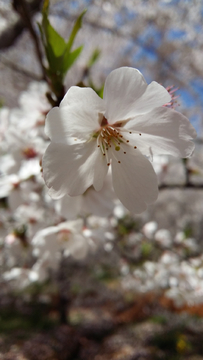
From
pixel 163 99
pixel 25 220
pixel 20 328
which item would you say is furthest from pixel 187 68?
pixel 20 328

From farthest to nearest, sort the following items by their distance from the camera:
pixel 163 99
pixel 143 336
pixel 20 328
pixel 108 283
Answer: pixel 108 283 < pixel 143 336 < pixel 20 328 < pixel 163 99

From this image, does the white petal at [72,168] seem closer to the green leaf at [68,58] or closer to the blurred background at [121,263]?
the green leaf at [68,58]

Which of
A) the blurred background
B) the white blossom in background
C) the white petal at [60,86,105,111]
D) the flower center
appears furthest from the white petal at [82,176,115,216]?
the blurred background

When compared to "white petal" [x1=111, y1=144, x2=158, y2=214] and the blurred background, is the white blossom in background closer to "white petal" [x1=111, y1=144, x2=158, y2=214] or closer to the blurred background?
"white petal" [x1=111, y1=144, x2=158, y2=214]

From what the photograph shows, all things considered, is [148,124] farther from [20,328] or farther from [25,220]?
[20,328]

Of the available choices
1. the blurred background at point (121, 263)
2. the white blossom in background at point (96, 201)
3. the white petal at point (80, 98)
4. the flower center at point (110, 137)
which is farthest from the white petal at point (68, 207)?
the blurred background at point (121, 263)

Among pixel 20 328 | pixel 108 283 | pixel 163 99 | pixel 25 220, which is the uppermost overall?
pixel 163 99

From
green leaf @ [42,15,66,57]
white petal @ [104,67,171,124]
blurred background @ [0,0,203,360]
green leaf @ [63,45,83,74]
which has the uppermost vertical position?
green leaf @ [42,15,66,57]
